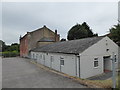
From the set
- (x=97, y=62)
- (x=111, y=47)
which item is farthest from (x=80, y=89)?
(x=111, y=47)

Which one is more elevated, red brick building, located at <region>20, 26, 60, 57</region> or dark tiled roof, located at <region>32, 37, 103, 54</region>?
red brick building, located at <region>20, 26, 60, 57</region>

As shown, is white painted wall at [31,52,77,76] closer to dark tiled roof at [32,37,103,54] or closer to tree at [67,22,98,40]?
dark tiled roof at [32,37,103,54]

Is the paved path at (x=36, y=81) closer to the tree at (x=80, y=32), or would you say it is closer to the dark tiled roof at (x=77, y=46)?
the dark tiled roof at (x=77, y=46)

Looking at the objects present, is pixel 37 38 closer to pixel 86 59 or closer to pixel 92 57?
pixel 92 57

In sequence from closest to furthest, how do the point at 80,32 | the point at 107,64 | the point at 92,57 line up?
the point at 92,57, the point at 107,64, the point at 80,32

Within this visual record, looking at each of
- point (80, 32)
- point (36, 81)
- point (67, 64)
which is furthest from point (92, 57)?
point (80, 32)

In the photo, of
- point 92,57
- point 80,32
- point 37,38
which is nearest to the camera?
point 92,57

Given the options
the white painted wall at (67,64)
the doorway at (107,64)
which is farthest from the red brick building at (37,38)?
the doorway at (107,64)

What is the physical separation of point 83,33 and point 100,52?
24.8 m

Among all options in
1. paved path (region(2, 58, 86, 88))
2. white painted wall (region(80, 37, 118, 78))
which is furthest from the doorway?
paved path (region(2, 58, 86, 88))

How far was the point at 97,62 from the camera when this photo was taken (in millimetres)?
15258

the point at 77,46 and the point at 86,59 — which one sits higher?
the point at 77,46

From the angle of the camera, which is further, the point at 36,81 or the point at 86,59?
the point at 86,59

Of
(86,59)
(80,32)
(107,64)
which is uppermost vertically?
(80,32)
